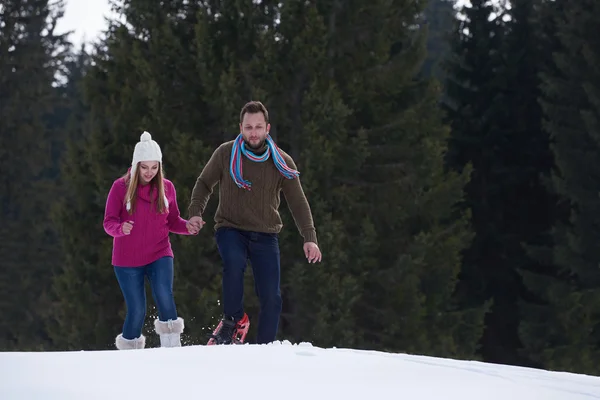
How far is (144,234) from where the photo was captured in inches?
289

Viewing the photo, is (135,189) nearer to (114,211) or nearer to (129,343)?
(114,211)

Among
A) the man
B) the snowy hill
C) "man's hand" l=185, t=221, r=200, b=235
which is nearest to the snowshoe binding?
the man

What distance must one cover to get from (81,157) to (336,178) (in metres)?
5.58

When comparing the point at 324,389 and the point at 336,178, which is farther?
the point at 336,178

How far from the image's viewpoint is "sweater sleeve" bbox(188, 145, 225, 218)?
730 cm

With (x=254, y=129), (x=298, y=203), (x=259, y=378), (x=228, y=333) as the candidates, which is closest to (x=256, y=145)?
(x=254, y=129)

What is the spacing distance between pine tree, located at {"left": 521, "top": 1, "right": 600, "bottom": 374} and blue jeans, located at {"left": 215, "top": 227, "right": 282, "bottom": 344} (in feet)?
54.2

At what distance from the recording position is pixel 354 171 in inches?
778

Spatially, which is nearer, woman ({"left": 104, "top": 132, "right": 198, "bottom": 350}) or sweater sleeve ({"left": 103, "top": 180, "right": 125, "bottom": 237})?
sweater sleeve ({"left": 103, "top": 180, "right": 125, "bottom": 237})

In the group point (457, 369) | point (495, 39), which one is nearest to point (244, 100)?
point (495, 39)

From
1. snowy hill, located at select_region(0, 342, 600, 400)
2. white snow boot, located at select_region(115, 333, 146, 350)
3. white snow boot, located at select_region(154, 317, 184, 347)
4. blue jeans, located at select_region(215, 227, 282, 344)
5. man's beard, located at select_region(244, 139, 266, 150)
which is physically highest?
man's beard, located at select_region(244, 139, 266, 150)

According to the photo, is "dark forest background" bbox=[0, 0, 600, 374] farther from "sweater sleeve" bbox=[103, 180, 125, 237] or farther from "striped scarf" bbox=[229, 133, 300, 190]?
"striped scarf" bbox=[229, 133, 300, 190]

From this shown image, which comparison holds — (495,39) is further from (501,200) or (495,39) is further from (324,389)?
(324,389)

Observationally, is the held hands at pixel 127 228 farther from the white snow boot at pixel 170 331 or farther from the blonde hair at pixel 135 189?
the white snow boot at pixel 170 331
